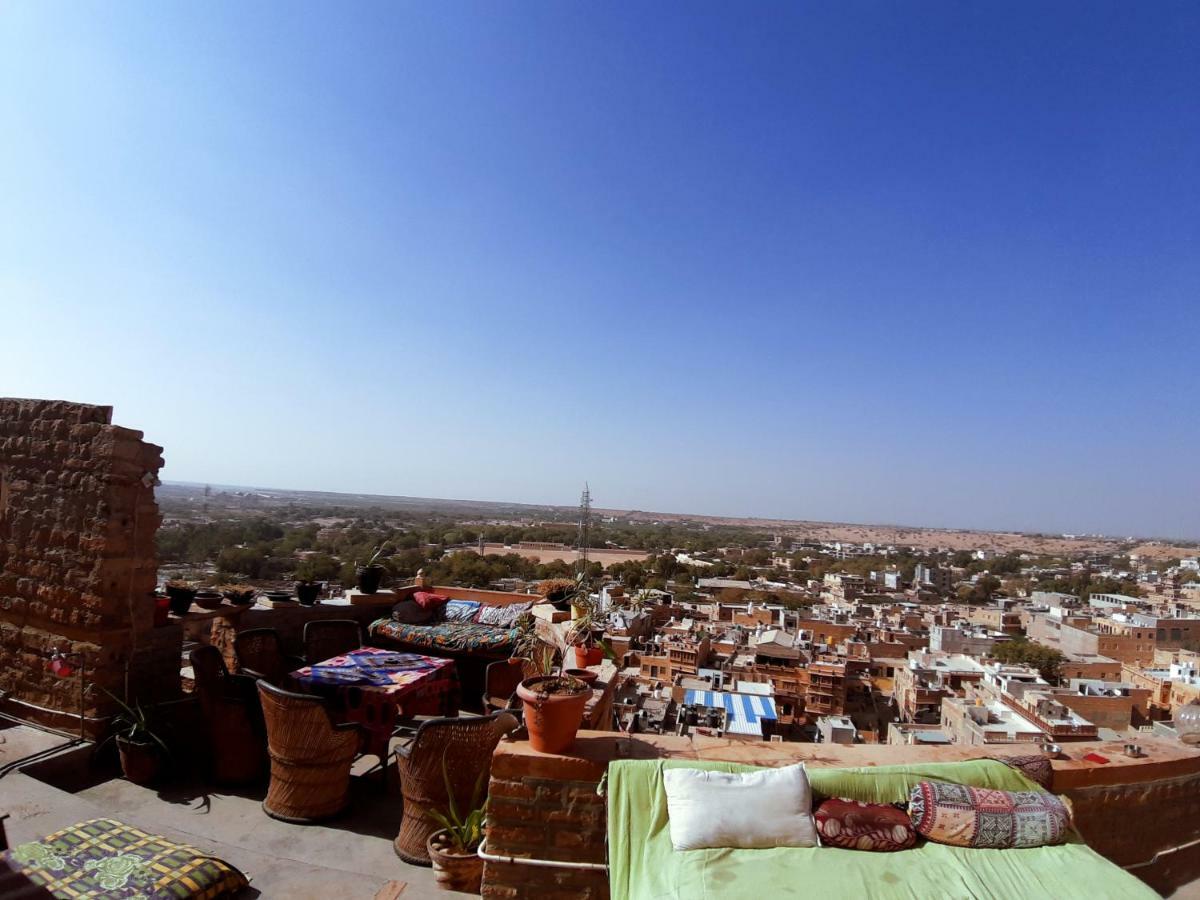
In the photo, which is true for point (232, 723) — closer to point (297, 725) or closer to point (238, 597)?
point (297, 725)

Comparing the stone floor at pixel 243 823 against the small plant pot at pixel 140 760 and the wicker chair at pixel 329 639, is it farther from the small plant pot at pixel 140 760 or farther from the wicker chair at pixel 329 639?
the wicker chair at pixel 329 639

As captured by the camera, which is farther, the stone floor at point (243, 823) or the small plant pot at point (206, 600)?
the small plant pot at point (206, 600)

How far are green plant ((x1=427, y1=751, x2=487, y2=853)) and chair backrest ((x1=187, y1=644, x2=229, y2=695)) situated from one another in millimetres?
1568

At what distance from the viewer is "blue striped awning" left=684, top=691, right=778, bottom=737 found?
11.8 m

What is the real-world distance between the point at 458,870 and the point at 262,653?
240 cm

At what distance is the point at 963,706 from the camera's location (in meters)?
14.0

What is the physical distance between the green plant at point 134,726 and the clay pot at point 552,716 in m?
2.58

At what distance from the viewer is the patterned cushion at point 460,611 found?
5.20 m

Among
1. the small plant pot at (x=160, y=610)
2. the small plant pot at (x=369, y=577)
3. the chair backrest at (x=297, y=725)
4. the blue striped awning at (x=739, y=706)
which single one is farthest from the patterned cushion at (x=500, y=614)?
the blue striped awning at (x=739, y=706)

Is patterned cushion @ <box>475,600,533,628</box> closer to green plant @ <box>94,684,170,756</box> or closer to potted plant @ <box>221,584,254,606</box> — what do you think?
potted plant @ <box>221,584,254,606</box>

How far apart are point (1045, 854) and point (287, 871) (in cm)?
294

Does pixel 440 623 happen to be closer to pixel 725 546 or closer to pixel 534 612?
pixel 534 612

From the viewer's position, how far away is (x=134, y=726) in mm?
3422

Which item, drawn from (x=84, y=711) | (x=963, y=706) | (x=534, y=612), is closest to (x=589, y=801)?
(x=534, y=612)
